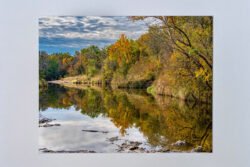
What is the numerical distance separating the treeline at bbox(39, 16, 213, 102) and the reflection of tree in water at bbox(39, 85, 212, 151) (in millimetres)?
80

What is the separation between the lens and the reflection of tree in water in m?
2.83

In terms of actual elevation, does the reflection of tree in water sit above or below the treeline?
below

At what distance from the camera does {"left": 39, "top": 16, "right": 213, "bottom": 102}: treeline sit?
286cm

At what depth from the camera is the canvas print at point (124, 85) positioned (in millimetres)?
2822

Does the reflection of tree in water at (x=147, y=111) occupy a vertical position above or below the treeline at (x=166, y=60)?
below

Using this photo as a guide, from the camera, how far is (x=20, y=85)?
2.81m

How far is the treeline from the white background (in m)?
0.07

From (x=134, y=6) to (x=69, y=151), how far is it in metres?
1.14

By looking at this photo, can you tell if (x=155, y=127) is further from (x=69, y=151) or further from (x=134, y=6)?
(x=134, y=6)

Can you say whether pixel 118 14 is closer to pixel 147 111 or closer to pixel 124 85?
pixel 124 85

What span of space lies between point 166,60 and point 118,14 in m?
0.48

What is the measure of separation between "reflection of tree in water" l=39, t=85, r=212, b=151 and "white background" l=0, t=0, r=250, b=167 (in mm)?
93

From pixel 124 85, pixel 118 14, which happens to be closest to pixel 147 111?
pixel 124 85

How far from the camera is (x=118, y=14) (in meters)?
2.85
